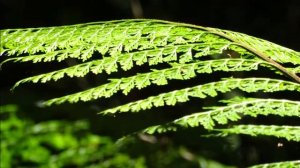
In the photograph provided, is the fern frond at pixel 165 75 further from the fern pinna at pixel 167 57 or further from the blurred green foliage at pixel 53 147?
the blurred green foliage at pixel 53 147

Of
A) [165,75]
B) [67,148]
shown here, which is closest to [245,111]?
[165,75]

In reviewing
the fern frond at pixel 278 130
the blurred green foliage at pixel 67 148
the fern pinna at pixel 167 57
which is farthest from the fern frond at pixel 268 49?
the blurred green foliage at pixel 67 148

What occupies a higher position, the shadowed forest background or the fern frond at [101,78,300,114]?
the fern frond at [101,78,300,114]

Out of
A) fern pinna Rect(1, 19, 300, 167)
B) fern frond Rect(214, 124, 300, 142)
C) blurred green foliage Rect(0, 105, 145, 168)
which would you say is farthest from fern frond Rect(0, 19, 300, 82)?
blurred green foliage Rect(0, 105, 145, 168)

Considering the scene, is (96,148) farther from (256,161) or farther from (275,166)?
(275,166)

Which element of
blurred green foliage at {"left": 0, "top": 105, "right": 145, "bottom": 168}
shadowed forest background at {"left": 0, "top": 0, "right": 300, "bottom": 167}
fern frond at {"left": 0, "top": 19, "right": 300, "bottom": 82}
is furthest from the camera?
shadowed forest background at {"left": 0, "top": 0, "right": 300, "bottom": 167}

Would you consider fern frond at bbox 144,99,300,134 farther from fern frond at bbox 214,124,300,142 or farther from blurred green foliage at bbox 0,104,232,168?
blurred green foliage at bbox 0,104,232,168

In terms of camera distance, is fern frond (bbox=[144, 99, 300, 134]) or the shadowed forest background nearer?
fern frond (bbox=[144, 99, 300, 134])

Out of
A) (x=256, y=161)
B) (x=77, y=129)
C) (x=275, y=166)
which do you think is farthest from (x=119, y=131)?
(x=275, y=166)
